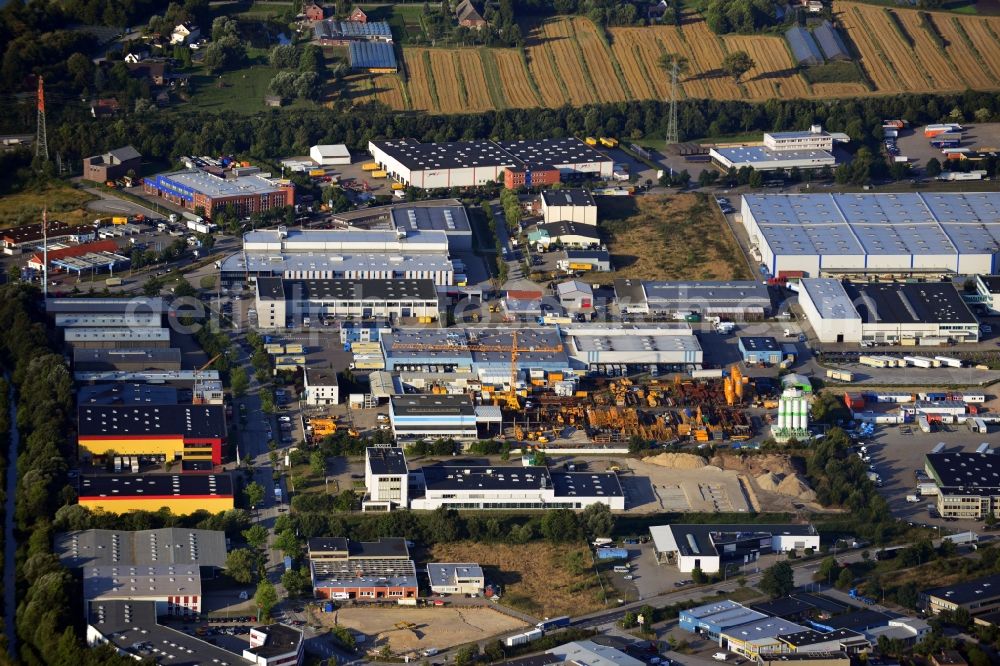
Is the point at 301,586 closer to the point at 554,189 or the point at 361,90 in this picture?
the point at 554,189

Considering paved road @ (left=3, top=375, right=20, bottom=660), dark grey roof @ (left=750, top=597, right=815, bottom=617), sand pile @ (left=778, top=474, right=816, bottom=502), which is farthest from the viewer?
sand pile @ (left=778, top=474, right=816, bottom=502)

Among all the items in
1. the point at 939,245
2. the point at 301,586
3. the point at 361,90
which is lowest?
the point at 301,586

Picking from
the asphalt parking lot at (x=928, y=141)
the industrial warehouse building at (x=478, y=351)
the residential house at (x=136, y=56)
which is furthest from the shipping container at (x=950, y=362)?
the residential house at (x=136, y=56)

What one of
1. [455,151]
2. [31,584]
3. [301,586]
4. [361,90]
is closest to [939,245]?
[455,151]

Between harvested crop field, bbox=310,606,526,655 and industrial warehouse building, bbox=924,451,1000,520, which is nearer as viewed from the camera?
harvested crop field, bbox=310,606,526,655

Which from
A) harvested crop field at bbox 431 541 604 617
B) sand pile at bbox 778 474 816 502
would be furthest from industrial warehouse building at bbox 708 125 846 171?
harvested crop field at bbox 431 541 604 617

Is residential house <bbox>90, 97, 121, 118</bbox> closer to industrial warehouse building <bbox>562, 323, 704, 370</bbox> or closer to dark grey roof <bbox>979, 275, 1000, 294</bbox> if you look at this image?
industrial warehouse building <bbox>562, 323, 704, 370</bbox>

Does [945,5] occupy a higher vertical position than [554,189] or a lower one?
higher

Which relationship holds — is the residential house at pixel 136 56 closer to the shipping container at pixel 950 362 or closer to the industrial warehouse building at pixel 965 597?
the shipping container at pixel 950 362
